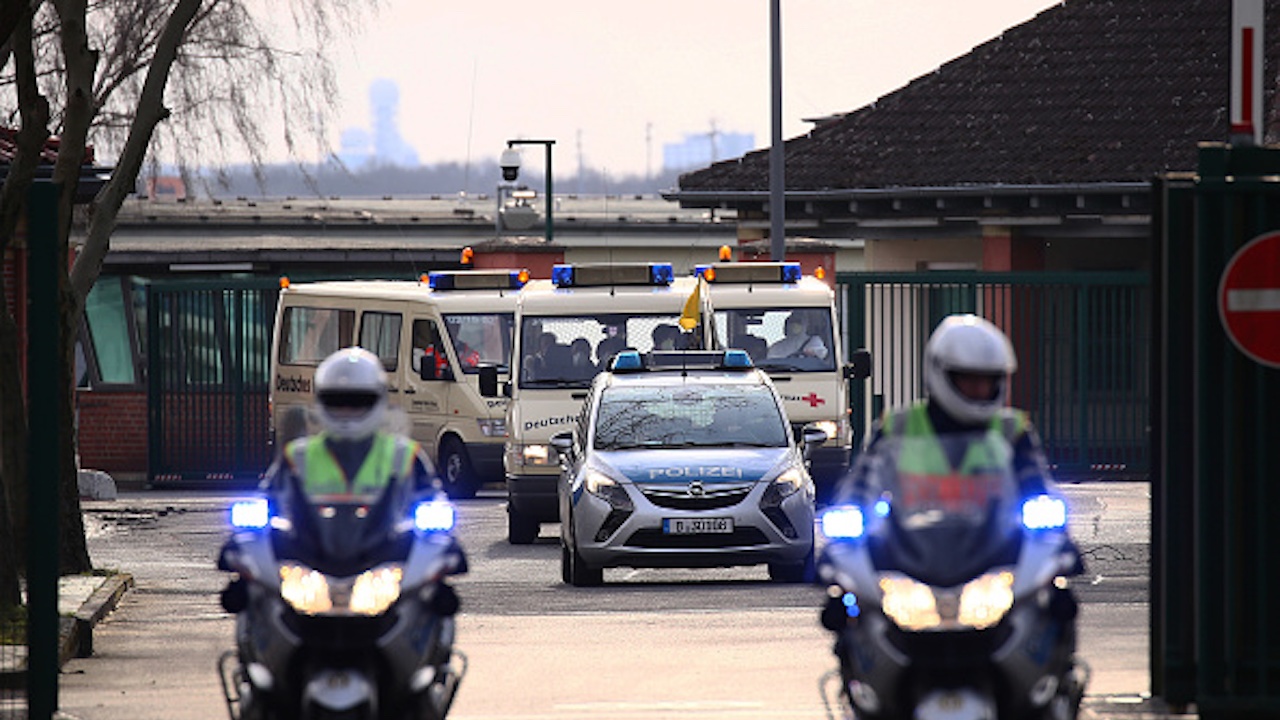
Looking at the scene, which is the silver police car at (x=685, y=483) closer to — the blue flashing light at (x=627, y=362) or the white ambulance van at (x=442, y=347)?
the blue flashing light at (x=627, y=362)

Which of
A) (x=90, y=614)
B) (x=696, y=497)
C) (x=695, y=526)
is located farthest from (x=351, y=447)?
(x=696, y=497)

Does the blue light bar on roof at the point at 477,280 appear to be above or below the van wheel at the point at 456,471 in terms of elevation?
above

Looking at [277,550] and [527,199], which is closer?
[277,550]

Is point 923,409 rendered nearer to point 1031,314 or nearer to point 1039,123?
point 1031,314

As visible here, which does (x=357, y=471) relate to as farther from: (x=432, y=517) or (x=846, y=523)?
(x=846, y=523)

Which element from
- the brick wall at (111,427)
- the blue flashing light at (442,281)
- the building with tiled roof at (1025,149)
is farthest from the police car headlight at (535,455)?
the building with tiled roof at (1025,149)

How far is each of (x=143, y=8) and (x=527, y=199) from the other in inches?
502

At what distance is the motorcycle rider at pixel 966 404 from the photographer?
909cm

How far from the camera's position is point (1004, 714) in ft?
29.1

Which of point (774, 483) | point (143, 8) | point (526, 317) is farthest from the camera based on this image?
point (143, 8)

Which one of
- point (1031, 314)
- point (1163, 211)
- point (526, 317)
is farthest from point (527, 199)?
point (1163, 211)

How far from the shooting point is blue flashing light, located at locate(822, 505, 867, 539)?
30.1 feet

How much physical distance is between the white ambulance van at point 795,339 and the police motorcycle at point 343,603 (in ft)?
52.9

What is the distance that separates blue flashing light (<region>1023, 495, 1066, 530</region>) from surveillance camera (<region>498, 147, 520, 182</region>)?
35.1m
